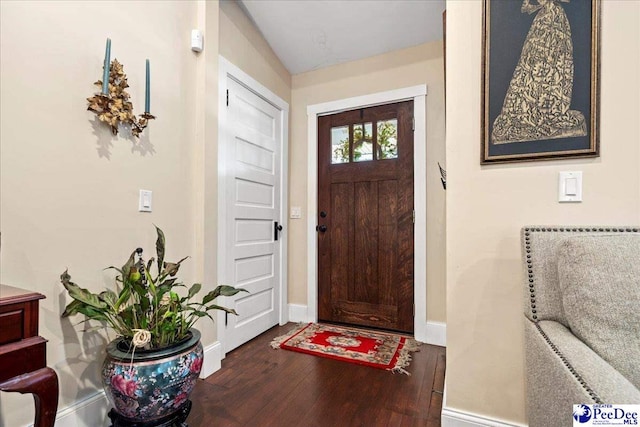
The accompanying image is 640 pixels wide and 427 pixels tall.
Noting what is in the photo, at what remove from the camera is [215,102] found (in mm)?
2053

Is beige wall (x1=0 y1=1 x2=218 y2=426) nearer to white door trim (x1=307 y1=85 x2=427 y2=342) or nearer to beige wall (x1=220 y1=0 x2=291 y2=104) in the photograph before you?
beige wall (x1=220 y1=0 x2=291 y2=104)

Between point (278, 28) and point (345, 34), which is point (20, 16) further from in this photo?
point (345, 34)

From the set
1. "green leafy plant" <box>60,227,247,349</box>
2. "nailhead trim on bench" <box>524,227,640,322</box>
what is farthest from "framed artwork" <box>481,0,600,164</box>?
"green leafy plant" <box>60,227,247,349</box>

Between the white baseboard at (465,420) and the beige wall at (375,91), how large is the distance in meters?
1.13

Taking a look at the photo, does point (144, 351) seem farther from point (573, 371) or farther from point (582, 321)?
point (582, 321)

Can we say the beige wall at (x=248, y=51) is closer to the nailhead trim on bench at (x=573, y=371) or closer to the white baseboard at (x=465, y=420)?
the nailhead trim on bench at (x=573, y=371)

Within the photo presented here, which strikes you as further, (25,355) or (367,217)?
(367,217)

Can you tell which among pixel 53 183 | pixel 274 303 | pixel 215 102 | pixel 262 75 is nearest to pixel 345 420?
pixel 274 303

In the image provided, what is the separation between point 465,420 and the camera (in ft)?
4.43

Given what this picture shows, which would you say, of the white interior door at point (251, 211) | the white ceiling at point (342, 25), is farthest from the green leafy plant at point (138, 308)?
the white ceiling at point (342, 25)

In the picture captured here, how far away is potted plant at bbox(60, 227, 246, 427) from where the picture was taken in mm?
1167

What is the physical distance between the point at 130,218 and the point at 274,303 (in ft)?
5.26
